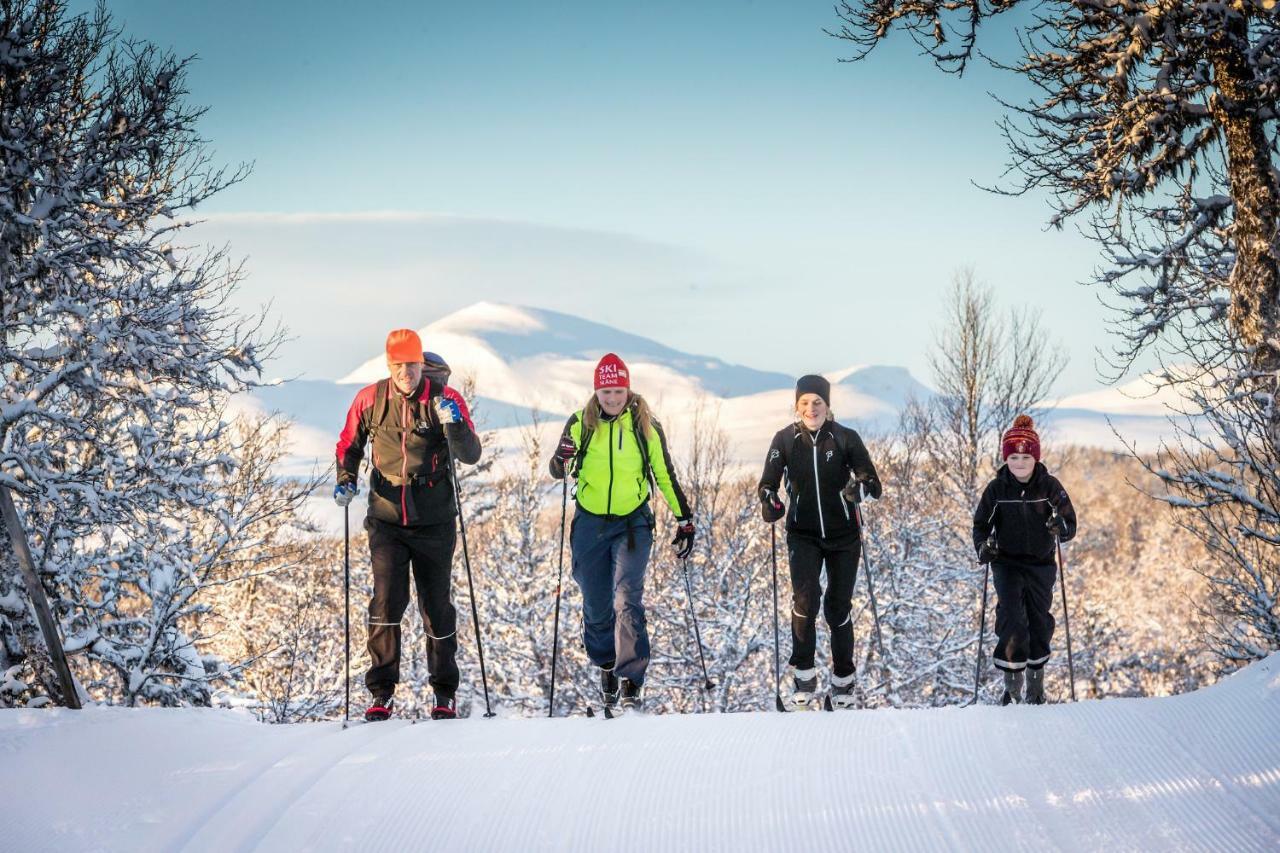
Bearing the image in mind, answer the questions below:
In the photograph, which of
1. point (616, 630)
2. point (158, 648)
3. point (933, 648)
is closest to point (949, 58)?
point (616, 630)

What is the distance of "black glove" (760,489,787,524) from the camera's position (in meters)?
6.30

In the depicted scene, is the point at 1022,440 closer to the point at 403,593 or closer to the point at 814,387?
the point at 814,387

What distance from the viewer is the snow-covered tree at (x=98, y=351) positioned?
30.9ft

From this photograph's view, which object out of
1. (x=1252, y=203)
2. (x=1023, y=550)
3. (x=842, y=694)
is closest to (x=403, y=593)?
(x=842, y=694)

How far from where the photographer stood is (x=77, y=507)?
10156 mm

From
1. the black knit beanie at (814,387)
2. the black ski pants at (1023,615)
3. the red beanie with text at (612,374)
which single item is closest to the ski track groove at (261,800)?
the red beanie with text at (612,374)

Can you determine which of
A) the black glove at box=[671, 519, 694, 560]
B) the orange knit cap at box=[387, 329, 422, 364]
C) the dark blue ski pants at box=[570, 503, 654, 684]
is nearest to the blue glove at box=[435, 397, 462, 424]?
the orange knit cap at box=[387, 329, 422, 364]

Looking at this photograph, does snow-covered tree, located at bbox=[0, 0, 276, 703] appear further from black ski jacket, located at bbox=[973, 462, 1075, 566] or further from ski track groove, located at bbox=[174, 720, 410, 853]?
black ski jacket, located at bbox=[973, 462, 1075, 566]

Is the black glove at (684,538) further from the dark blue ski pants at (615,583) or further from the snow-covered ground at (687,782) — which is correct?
the snow-covered ground at (687,782)

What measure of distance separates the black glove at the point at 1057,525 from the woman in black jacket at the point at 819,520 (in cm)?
138

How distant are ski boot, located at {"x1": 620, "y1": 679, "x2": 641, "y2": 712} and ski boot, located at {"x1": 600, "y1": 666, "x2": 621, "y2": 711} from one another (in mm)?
93

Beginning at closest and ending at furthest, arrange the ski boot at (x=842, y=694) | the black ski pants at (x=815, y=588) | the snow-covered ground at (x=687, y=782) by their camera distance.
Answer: the snow-covered ground at (x=687, y=782)
the black ski pants at (x=815, y=588)
the ski boot at (x=842, y=694)

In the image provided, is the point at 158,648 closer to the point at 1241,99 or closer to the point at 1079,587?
the point at 1241,99

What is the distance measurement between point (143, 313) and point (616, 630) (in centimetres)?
677
